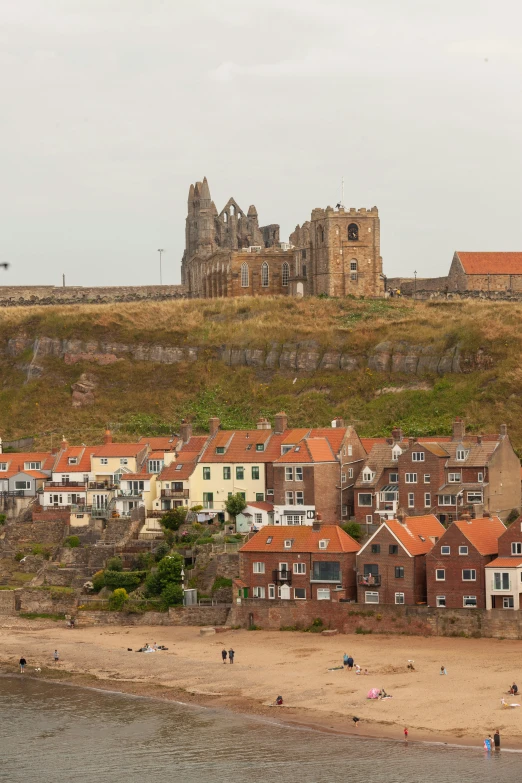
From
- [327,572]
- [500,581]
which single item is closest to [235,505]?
[327,572]

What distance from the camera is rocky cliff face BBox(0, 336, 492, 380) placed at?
105m

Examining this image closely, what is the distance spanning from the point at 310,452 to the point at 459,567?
16067 millimetres

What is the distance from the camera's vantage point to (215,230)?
143 m

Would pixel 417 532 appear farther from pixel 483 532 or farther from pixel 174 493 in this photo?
pixel 174 493

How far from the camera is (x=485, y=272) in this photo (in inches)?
5005

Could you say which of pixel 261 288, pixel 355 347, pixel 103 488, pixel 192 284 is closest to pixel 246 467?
pixel 103 488

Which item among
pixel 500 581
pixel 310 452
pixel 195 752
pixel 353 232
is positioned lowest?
pixel 195 752

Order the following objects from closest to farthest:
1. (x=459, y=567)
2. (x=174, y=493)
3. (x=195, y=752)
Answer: (x=195, y=752)
(x=459, y=567)
(x=174, y=493)

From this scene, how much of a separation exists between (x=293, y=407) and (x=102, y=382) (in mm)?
16468

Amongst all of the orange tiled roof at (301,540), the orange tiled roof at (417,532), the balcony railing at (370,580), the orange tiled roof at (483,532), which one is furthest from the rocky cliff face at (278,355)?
the balcony railing at (370,580)

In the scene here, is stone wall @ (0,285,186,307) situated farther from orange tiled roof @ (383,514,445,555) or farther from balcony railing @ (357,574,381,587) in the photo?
balcony railing @ (357,574,381,587)

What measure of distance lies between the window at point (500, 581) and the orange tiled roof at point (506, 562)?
36 cm

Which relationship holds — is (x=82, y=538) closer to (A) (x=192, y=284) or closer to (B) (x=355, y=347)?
(B) (x=355, y=347)

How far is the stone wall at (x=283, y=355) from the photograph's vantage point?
Result: 344 ft
